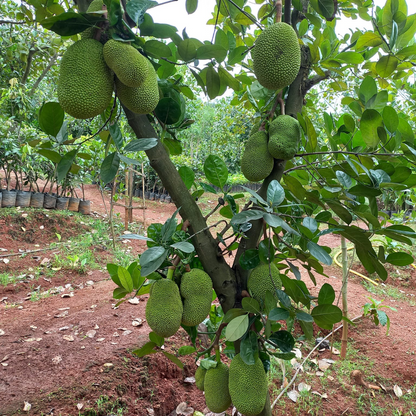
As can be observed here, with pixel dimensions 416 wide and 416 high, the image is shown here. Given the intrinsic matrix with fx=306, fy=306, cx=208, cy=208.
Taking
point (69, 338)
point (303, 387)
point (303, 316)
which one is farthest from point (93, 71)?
point (303, 387)

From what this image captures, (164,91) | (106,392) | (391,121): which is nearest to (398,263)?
(391,121)

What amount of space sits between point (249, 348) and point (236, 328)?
9 cm

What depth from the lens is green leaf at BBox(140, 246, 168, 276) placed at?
0.52 metres

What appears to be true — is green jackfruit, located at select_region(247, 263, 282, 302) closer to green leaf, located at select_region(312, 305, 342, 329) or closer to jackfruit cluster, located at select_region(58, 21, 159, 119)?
green leaf, located at select_region(312, 305, 342, 329)

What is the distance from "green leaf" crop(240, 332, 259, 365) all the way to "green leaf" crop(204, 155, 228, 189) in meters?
0.36

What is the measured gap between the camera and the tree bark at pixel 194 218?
651 mm

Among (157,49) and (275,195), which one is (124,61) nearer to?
(157,49)

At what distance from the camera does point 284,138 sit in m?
0.65

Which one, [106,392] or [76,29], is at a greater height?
[76,29]

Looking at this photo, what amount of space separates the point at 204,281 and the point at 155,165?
0.27 meters

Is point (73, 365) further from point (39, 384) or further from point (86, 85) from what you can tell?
point (86, 85)

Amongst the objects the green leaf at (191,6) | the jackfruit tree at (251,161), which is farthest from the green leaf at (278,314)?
the green leaf at (191,6)

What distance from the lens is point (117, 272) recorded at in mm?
793

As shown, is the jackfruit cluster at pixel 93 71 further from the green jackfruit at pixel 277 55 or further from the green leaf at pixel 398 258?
the green leaf at pixel 398 258
